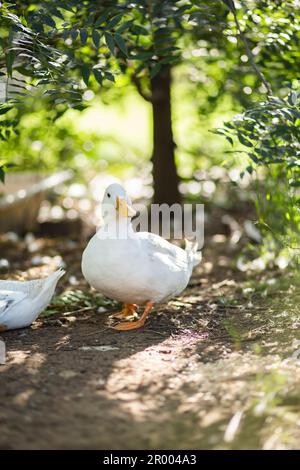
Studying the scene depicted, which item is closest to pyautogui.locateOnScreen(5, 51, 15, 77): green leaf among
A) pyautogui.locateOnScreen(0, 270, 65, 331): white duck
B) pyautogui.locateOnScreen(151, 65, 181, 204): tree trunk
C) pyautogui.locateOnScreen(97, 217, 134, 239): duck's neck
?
pyautogui.locateOnScreen(97, 217, 134, 239): duck's neck

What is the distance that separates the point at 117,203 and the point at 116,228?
146mm

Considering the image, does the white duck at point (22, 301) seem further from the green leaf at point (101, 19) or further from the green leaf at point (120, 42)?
the green leaf at point (101, 19)

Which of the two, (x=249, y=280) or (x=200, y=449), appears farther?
(x=249, y=280)

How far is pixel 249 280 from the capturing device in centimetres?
499

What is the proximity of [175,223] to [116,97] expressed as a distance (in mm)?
1520

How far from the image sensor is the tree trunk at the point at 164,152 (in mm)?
6410

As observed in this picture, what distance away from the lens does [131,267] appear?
3.73 meters

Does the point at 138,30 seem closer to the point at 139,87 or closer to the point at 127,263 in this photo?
the point at 127,263

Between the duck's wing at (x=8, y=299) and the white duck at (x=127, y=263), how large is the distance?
1.29 feet

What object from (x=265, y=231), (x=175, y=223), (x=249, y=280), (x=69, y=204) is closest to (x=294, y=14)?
(x=265, y=231)

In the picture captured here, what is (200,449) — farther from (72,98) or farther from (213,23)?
(213,23)

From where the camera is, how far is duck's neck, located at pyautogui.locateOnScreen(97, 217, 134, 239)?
3848 millimetres

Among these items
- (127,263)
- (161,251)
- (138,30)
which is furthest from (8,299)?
(138,30)

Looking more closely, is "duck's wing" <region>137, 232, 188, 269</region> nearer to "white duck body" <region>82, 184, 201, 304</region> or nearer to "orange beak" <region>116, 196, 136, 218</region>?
"white duck body" <region>82, 184, 201, 304</region>
